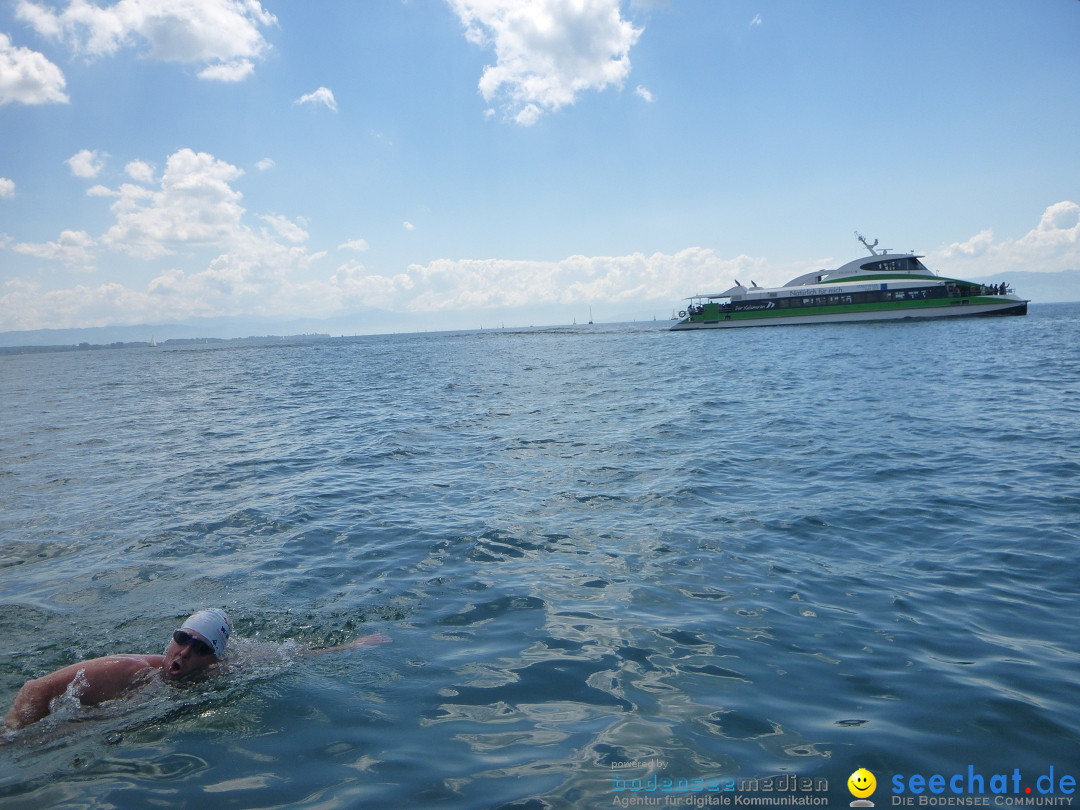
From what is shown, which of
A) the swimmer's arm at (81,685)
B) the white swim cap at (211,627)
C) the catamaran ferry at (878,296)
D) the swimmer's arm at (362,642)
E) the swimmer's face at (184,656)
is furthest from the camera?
the catamaran ferry at (878,296)

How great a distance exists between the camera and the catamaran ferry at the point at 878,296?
2721 inches

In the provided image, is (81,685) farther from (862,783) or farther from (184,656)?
(862,783)

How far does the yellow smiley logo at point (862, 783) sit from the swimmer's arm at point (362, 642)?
13.7ft

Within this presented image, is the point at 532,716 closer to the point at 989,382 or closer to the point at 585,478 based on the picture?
the point at 585,478

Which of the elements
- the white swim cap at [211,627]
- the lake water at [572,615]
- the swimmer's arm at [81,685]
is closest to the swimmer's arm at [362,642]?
the lake water at [572,615]

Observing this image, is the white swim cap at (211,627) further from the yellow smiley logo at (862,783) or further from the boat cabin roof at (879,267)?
the boat cabin roof at (879,267)

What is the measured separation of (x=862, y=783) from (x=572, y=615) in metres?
3.10

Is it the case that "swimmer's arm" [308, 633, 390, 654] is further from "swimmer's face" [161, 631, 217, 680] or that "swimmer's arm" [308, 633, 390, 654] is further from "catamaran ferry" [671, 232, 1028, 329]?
"catamaran ferry" [671, 232, 1028, 329]

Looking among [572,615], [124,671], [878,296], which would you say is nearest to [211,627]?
[124,671]

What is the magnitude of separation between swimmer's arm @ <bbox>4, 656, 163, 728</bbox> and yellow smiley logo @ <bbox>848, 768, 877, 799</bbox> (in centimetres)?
570

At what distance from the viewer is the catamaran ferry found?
69125 millimetres

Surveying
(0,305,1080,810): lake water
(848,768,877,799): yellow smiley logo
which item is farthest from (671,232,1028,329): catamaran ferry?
(848,768,877,799): yellow smiley logo

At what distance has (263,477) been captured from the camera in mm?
13547

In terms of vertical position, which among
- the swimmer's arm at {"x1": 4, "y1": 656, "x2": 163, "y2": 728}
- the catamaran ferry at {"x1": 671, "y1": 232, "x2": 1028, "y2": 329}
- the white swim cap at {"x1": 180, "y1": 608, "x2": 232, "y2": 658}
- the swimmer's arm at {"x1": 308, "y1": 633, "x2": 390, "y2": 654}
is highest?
the catamaran ferry at {"x1": 671, "y1": 232, "x2": 1028, "y2": 329}
